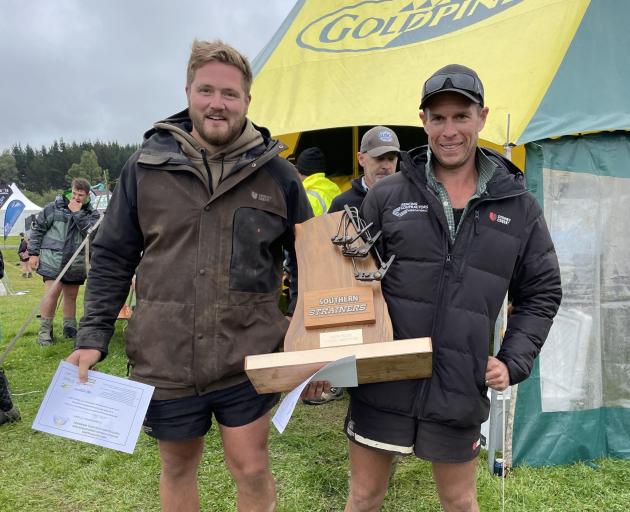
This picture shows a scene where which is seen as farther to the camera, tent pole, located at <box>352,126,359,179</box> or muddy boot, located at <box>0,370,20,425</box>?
tent pole, located at <box>352,126,359,179</box>

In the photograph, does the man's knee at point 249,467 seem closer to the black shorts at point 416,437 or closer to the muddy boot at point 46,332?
the black shorts at point 416,437

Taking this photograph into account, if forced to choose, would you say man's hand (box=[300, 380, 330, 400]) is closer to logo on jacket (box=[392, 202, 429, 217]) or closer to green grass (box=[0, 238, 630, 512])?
logo on jacket (box=[392, 202, 429, 217])

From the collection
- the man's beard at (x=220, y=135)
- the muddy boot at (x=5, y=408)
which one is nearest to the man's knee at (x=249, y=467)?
the man's beard at (x=220, y=135)

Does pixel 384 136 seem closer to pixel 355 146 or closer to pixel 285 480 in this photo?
pixel 285 480

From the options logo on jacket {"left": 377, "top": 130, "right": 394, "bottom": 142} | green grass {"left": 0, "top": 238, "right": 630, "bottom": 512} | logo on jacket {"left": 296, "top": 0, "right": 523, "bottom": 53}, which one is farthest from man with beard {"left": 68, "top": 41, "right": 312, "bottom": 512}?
logo on jacket {"left": 296, "top": 0, "right": 523, "bottom": 53}

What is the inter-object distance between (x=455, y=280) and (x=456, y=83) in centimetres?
59

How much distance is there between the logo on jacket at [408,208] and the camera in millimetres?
1612

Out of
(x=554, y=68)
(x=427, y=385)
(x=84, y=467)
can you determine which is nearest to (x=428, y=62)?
(x=554, y=68)

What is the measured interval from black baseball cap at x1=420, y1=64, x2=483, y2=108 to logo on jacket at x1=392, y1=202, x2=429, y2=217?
33cm

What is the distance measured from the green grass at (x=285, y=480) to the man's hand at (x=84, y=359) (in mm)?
1313

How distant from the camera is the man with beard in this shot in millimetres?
1680

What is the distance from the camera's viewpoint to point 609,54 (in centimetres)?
317

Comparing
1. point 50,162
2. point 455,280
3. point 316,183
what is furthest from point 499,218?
point 50,162

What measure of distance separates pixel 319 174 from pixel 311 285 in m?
2.42
